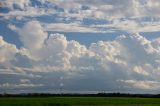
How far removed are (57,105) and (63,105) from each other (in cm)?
212

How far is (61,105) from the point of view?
82500 mm

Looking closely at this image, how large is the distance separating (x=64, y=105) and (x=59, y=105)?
168 cm

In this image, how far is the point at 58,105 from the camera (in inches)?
3260

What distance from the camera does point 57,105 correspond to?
83.3 metres

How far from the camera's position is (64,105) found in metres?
81.4

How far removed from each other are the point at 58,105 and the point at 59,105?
0.79ft

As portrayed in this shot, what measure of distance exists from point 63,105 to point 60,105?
1359mm

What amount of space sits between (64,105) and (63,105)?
325mm

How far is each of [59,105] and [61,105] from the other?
45cm

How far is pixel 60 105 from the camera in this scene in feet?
272

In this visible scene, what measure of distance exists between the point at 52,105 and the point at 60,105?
5.49ft

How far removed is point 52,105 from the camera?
82.2 meters

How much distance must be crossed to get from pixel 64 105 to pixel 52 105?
8.33ft
